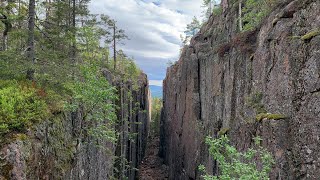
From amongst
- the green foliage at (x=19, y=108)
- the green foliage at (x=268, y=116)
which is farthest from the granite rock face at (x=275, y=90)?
the green foliage at (x=19, y=108)

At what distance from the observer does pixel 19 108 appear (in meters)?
9.71

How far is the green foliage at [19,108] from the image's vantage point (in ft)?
29.3

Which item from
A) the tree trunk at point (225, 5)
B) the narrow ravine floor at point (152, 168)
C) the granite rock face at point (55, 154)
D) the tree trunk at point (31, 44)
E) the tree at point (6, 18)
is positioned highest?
the tree trunk at point (225, 5)

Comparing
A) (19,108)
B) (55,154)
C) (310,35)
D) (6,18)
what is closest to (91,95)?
(55,154)

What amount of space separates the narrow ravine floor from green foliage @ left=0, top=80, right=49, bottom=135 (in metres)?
29.5

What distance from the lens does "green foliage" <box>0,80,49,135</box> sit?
894 cm

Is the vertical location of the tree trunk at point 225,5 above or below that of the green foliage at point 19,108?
above

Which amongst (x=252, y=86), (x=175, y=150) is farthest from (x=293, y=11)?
(x=175, y=150)

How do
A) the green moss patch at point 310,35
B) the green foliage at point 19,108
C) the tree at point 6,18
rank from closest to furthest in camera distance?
1. the green foliage at point 19,108
2. the green moss patch at point 310,35
3. the tree at point 6,18

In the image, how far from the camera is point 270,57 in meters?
13.6

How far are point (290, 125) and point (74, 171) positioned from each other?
29.4 ft

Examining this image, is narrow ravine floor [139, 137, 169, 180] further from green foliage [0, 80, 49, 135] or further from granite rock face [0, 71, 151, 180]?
green foliage [0, 80, 49, 135]

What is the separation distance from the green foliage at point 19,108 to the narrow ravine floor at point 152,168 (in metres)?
29.5

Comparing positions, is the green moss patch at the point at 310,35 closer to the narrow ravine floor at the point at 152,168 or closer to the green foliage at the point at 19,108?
the green foliage at the point at 19,108
